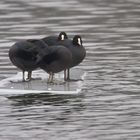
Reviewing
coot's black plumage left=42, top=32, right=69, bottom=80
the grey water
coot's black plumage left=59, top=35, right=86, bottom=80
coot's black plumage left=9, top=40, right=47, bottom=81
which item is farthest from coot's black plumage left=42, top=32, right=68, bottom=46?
the grey water

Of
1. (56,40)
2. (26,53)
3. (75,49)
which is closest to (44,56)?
(26,53)

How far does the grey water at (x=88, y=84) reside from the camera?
531 inches

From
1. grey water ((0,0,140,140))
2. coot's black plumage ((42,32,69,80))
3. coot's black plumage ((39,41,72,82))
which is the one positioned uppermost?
coot's black plumage ((42,32,69,80))

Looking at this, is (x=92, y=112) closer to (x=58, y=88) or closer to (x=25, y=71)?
(x=58, y=88)

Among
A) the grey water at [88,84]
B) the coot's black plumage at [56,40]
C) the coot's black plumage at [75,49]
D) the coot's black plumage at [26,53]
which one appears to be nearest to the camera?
the grey water at [88,84]

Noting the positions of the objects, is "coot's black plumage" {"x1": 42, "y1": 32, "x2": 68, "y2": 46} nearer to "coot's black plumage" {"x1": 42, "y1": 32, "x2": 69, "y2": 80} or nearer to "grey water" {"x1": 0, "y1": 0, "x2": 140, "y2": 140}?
"coot's black plumage" {"x1": 42, "y1": 32, "x2": 69, "y2": 80}

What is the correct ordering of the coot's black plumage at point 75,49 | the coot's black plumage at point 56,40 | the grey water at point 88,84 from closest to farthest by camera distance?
the grey water at point 88,84 → the coot's black plumage at point 75,49 → the coot's black plumage at point 56,40

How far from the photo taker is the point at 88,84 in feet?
57.7

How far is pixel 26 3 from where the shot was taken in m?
37.0

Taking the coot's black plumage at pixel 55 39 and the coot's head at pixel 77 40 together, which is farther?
the coot's black plumage at pixel 55 39

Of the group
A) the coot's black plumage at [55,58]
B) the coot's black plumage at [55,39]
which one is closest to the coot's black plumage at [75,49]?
the coot's black plumage at [55,39]

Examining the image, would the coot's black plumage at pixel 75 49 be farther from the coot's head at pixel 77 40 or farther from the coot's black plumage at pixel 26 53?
the coot's black plumage at pixel 26 53

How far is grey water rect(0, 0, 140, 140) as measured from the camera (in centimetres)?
1349

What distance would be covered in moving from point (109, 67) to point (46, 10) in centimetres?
1415
